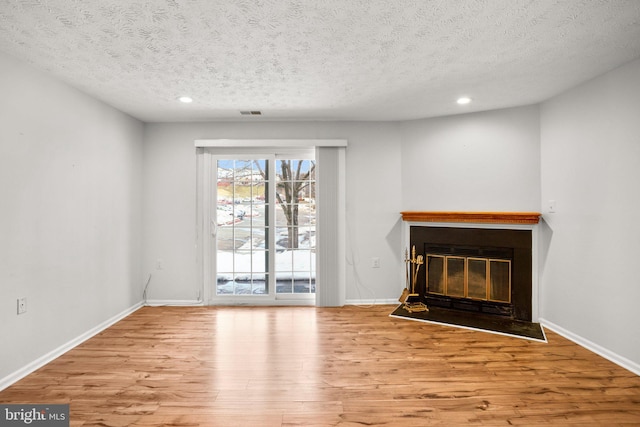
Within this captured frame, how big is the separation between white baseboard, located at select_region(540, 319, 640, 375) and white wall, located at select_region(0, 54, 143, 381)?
4660mm

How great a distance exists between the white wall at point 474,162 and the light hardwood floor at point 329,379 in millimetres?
1507

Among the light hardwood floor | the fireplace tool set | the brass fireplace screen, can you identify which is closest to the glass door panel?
the light hardwood floor

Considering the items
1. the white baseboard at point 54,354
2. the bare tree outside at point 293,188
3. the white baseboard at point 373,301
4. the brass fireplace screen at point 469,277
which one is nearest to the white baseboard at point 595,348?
the brass fireplace screen at point 469,277

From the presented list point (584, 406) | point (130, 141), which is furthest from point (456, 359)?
point (130, 141)

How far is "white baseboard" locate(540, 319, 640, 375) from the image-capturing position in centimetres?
240

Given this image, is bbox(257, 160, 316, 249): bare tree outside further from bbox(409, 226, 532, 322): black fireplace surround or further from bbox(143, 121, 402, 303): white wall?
bbox(409, 226, 532, 322): black fireplace surround

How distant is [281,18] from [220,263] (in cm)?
313

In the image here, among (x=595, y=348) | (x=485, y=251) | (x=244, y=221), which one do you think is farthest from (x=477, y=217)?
(x=244, y=221)

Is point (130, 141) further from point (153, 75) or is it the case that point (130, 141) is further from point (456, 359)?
point (456, 359)

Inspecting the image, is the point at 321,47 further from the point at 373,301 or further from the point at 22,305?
the point at 373,301

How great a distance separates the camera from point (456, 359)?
2576 millimetres

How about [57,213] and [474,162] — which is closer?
[57,213]

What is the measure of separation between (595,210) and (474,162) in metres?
1.28

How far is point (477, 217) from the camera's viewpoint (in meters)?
3.57
